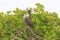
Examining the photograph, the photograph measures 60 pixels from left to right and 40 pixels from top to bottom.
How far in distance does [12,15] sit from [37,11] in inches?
11.1

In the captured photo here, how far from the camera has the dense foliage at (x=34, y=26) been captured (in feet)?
10.8

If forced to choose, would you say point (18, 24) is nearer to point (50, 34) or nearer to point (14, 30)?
point (14, 30)

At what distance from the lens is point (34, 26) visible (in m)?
3.38

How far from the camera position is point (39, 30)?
132 inches

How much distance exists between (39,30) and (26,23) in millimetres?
159

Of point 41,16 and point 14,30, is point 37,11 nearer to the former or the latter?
Answer: point 41,16

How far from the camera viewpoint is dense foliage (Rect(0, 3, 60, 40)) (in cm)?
328

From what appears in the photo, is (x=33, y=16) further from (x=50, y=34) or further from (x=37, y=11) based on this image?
(x=50, y=34)

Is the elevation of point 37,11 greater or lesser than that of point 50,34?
greater

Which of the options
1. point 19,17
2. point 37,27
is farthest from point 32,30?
point 19,17

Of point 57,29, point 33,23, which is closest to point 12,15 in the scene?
point 33,23

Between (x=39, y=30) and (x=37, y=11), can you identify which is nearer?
(x=39, y=30)

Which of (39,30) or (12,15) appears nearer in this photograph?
(39,30)

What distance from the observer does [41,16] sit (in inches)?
137
